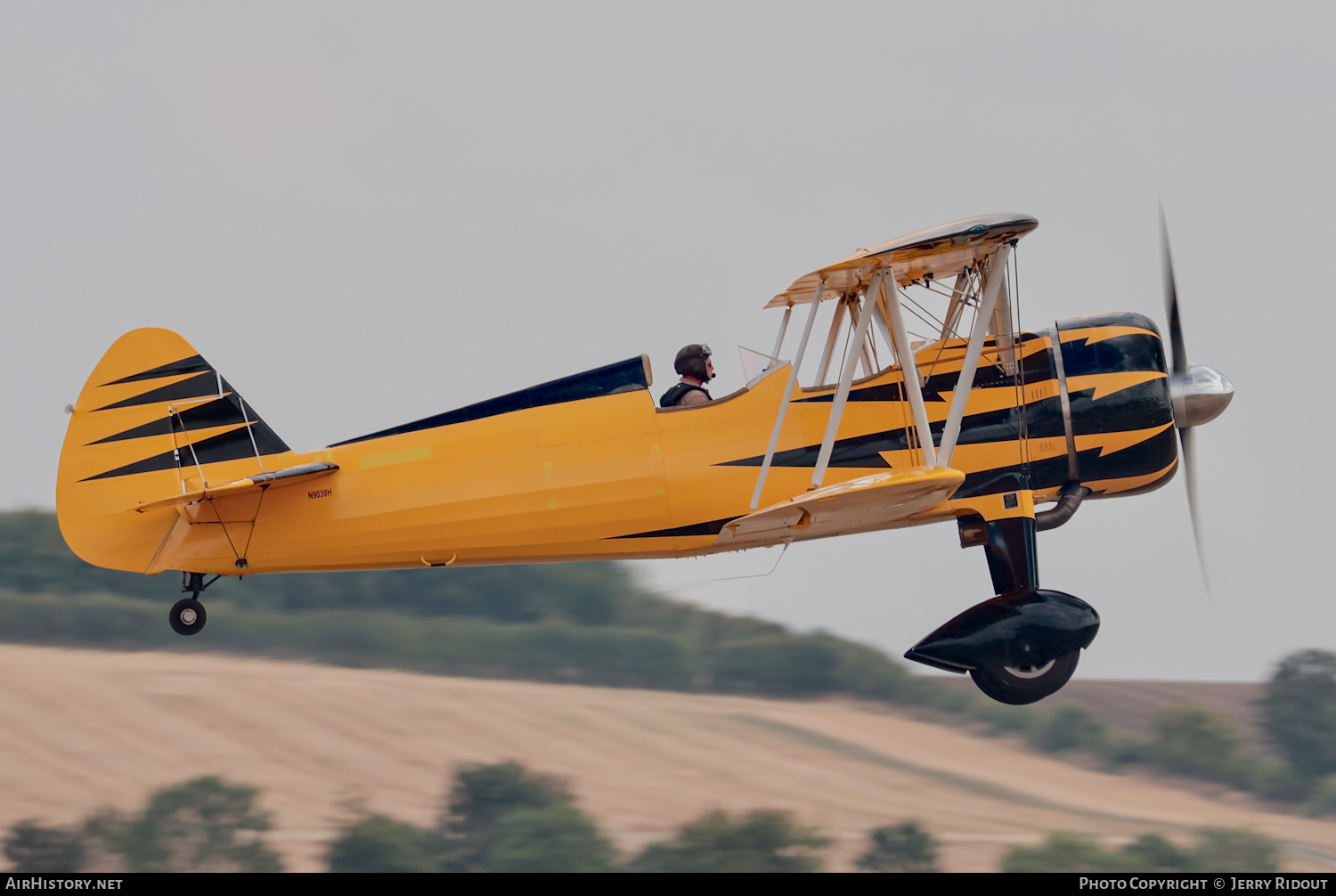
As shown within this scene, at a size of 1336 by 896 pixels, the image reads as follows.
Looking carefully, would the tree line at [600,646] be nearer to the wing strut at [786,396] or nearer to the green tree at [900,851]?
the green tree at [900,851]

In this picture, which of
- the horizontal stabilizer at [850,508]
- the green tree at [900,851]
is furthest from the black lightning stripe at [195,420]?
the green tree at [900,851]

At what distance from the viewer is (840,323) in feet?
29.3

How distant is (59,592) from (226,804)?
203 inches

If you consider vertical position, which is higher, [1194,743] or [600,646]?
[600,646]

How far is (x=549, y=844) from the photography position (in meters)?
15.4

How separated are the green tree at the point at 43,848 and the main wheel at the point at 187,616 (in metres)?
7.86

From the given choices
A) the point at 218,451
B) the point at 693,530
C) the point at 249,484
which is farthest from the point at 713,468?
the point at 218,451

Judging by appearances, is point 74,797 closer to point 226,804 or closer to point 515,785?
point 226,804

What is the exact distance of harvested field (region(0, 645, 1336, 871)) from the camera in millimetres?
15023

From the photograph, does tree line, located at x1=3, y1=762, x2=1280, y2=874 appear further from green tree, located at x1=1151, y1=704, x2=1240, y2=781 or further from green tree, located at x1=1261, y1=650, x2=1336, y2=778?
green tree, located at x1=1261, y1=650, x2=1336, y2=778

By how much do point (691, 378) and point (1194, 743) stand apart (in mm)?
11013

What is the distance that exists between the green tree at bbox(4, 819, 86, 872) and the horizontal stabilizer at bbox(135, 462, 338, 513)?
8.44 metres

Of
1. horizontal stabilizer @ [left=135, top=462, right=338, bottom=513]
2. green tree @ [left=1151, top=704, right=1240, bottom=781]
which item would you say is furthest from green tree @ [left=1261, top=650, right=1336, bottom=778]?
horizontal stabilizer @ [left=135, top=462, right=338, bottom=513]

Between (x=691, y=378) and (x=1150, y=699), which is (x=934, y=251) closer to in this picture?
(x=691, y=378)
